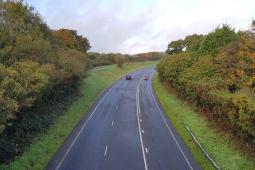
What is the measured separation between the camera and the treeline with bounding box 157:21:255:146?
2886cm

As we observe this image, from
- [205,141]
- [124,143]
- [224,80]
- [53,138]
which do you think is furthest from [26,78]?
[224,80]

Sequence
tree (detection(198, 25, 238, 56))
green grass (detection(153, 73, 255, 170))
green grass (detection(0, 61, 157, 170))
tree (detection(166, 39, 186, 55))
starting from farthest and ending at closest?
tree (detection(166, 39, 186, 55)) → tree (detection(198, 25, 238, 56)) → green grass (detection(0, 61, 157, 170)) → green grass (detection(153, 73, 255, 170))

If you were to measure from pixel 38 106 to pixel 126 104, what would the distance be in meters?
17.3

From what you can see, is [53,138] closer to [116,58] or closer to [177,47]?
[177,47]

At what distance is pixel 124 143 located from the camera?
105 feet

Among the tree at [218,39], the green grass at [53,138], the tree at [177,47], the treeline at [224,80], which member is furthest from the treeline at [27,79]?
the tree at [177,47]

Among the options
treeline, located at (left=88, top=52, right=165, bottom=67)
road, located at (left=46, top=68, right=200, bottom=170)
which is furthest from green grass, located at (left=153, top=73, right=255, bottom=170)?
treeline, located at (left=88, top=52, right=165, bottom=67)

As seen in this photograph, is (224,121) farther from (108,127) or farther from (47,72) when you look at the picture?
(47,72)

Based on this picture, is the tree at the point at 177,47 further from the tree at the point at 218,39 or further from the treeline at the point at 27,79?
the tree at the point at 218,39

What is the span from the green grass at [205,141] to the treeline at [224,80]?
3.80 ft

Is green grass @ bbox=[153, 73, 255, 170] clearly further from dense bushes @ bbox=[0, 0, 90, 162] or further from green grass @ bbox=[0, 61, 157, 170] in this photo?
dense bushes @ bbox=[0, 0, 90, 162]

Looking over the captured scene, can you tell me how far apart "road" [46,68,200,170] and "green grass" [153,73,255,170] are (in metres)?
0.75

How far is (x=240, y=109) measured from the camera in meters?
28.0

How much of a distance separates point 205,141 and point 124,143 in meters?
6.76
